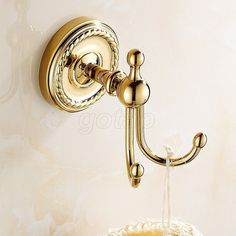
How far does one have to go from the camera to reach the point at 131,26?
1.98 feet

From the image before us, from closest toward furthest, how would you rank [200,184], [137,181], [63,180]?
[137,181] < [63,180] < [200,184]

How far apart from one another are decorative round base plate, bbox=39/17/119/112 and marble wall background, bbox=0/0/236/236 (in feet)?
0.05

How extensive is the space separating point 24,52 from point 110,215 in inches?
10.4

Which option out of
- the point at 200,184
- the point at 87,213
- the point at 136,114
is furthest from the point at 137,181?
the point at 200,184

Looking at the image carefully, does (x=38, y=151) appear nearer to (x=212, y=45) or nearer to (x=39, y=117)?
(x=39, y=117)

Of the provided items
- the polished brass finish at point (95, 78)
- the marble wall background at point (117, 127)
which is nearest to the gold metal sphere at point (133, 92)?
the polished brass finish at point (95, 78)

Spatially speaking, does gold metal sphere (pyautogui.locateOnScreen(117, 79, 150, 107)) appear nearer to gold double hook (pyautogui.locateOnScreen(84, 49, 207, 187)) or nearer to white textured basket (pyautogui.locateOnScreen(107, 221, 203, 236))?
gold double hook (pyautogui.locateOnScreen(84, 49, 207, 187))

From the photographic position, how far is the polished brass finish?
1.55 ft

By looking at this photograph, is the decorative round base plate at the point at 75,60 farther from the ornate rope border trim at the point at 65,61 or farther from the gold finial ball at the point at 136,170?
the gold finial ball at the point at 136,170

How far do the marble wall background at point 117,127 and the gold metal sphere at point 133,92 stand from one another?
0.39 feet

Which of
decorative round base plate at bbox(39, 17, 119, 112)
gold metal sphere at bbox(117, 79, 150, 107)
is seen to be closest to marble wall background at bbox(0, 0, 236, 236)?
decorative round base plate at bbox(39, 17, 119, 112)

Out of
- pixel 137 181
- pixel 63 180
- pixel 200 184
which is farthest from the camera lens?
pixel 200 184

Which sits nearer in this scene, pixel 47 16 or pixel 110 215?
pixel 47 16

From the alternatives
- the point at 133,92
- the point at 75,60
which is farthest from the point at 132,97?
the point at 75,60
